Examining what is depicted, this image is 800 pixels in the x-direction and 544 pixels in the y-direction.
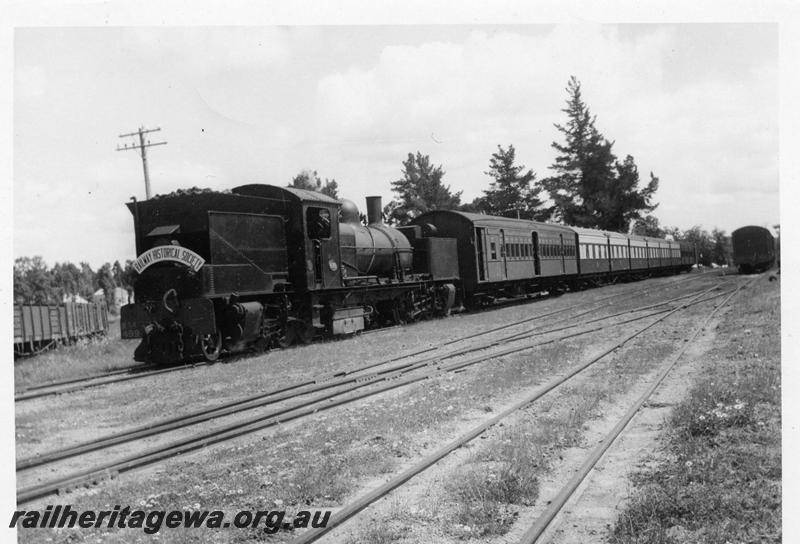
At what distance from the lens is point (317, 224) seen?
13.4 m

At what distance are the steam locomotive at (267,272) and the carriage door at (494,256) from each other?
3.31 feet

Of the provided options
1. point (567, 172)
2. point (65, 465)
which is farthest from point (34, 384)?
point (567, 172)

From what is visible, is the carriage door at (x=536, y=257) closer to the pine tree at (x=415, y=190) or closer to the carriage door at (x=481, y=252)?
the carriage door at (x=481, y=252)

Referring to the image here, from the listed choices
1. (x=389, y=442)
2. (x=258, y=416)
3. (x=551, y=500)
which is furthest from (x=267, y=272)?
(x=551, y=500)

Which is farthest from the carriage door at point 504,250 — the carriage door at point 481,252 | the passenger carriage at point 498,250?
the carriage door at point 481,252

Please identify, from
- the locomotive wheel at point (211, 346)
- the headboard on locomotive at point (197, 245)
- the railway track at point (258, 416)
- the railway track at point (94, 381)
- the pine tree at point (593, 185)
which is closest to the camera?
the railway track at point (258, 416)

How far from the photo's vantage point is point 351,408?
7703 millimetres

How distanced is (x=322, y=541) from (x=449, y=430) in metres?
2.76

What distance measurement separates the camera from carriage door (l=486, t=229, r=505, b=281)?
2158 cm

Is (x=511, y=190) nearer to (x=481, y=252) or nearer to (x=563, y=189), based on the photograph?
(x=563, y=189)

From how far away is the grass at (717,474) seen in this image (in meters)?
4.13

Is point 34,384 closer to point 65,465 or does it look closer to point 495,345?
point 65,465

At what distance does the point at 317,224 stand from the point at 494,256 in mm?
10112

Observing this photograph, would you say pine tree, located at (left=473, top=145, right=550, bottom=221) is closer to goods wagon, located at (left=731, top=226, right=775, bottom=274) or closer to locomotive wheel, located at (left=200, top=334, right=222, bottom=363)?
goods wagon, located at (left=731, top=226, right=775, bottom=274)
